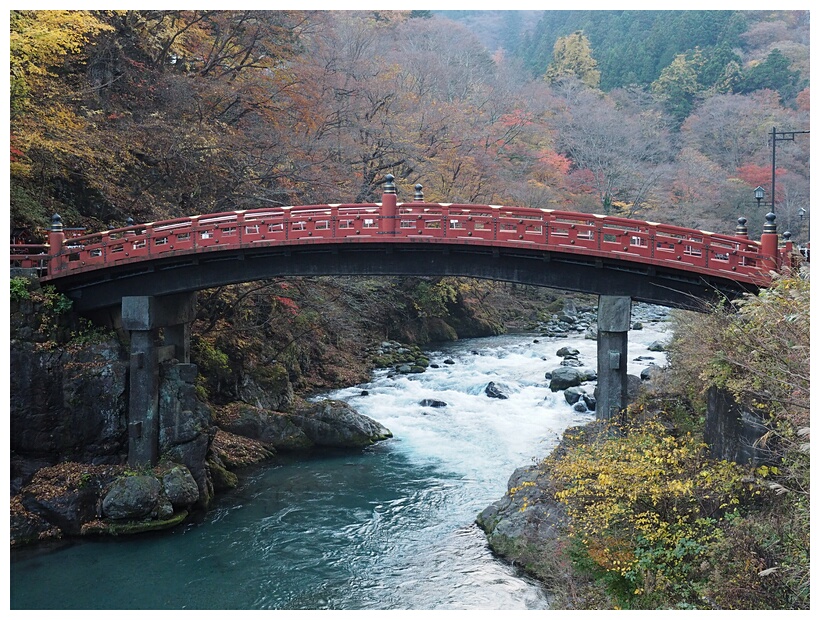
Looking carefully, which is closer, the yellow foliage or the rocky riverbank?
the yellow foliage

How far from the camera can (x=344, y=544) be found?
17031 mm

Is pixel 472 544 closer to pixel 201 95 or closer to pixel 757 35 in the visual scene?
pixel 201 95

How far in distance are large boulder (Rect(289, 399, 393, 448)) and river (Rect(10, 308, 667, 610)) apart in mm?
585

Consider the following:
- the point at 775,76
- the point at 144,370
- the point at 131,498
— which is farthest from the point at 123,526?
the point at 775,76

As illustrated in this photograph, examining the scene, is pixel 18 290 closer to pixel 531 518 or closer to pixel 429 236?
pixel 429 236

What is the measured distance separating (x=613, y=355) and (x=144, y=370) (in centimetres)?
1202

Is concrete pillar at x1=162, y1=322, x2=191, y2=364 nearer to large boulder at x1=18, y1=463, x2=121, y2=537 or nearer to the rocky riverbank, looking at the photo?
large boulder at x1=18, y1=463, x2=121, y2=537

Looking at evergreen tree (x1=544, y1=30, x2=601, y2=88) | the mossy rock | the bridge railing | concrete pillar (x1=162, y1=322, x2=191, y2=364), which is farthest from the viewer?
evergreen tree (x1=544, y1=30, x2=601, y2=88)

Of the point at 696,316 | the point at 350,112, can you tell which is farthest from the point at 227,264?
the point at 350,112

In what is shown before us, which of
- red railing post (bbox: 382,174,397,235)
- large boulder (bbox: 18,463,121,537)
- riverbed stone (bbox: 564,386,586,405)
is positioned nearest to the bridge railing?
red railing post (bbox: 382,174,397,235)

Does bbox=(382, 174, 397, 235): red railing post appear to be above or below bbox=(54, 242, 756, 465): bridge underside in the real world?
above

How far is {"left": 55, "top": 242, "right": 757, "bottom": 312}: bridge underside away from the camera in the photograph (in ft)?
57.4

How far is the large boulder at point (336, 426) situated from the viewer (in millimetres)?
23641

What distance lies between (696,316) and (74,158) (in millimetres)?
18889
